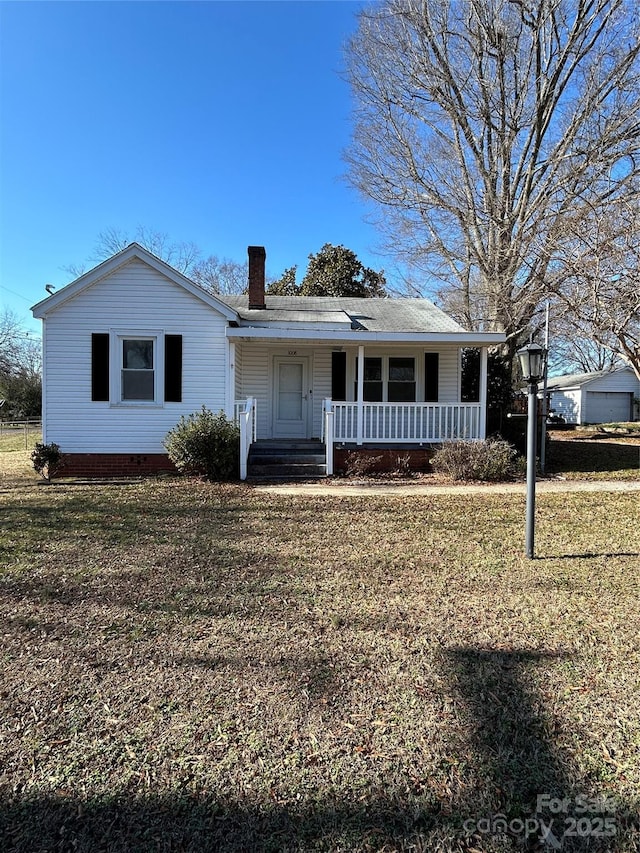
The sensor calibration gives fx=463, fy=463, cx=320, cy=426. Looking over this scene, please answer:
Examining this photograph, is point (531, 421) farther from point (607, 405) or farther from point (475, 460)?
point (607, 405)

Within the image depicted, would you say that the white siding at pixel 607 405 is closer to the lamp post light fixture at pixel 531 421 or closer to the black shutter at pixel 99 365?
the lamp post light fixture at pixel 531 421

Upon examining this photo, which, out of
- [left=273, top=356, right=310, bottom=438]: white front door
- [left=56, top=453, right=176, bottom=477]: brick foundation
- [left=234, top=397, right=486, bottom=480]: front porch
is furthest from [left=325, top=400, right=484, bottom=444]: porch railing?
[left=56, top=453, right=176, bottom=477]: brick foundation

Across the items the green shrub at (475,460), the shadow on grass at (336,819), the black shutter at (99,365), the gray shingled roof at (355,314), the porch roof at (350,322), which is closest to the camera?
the shadow on grass at (336,819)

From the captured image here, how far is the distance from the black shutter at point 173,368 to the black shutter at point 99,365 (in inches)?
49.7

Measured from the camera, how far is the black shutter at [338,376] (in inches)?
475

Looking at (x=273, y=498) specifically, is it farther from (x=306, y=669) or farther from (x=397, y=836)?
(x=397, y=836)

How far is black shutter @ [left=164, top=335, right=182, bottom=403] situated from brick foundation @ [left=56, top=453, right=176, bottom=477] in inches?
53.2

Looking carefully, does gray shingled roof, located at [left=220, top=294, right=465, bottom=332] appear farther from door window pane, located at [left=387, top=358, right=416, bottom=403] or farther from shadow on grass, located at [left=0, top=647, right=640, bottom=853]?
shadow on grass, located at [left=0, top=647, right=640, bottom=853]

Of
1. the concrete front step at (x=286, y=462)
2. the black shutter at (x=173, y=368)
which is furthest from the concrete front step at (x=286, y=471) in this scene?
the black shutter at (x=173, y=368)

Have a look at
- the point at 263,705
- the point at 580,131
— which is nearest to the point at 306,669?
the point at 263,705

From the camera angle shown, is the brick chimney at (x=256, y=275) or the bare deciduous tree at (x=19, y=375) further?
the bare deciduous tree at (x=19, y=375)

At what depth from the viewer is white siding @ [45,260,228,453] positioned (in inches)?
399

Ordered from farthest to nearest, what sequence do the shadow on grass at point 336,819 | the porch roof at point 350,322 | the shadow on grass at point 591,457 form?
the shadow on grass at point 591,457, the porch roof at point 350,322, the shadow on grass at point 336,819

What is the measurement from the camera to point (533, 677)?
2734mm
